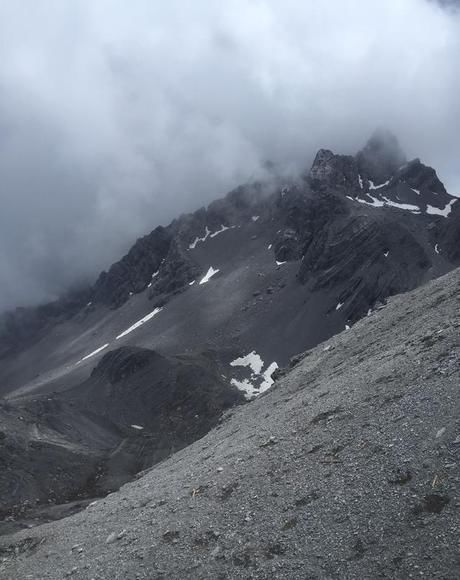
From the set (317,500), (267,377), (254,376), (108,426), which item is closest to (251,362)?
(254,376)

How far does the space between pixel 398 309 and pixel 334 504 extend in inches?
1184

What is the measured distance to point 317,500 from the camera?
861 inches

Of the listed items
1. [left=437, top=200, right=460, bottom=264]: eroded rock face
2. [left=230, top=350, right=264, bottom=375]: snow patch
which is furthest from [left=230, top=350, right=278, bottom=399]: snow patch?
[left=437, top=200, right=460, bottom=264]: eroded rock face

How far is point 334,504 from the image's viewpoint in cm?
2116

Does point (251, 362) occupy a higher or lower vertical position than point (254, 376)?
higher

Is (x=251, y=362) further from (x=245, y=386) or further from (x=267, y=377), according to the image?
(x=245, y=386)

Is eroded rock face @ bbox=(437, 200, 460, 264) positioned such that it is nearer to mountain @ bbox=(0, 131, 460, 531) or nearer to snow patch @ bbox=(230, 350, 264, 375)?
mountain @ bbox=(0, 131, 460, 531)

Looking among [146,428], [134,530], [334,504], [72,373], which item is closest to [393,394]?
[334,504]

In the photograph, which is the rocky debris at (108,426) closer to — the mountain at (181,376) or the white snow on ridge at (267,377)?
the mountain at (181,376)

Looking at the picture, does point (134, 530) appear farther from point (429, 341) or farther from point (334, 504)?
point (429, 341)

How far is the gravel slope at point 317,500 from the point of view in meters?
18.6

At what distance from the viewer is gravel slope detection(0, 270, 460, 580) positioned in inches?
731

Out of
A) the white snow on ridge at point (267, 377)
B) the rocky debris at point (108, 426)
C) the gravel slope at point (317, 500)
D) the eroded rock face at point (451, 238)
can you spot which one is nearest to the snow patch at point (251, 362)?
the white snow on ridge at point (267, 377)

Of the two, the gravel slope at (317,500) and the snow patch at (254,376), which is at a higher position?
the gravel slope at (317,500)
